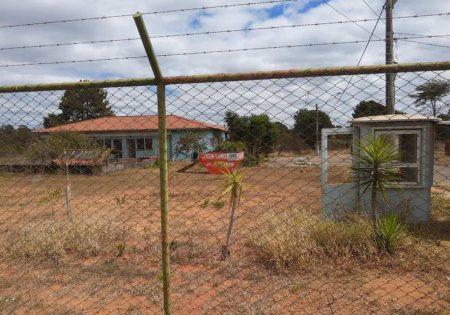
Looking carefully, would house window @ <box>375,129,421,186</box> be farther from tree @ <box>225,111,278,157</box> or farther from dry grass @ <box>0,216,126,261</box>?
dry grass @ <box>0,216,126,261</box>

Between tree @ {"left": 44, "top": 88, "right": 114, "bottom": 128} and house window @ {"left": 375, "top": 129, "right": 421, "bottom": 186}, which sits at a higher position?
tree @ {"left": 44, "top": 88, "right": 114, "bottom": 128}

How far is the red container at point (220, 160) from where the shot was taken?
217 inches

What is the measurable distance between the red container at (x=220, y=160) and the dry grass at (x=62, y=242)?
5.50ft

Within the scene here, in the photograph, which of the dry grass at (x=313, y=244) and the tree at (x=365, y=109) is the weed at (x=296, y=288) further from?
the tree at (x=365, y=109)

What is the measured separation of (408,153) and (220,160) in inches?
165

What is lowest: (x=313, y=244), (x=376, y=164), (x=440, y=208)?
(x=440, y=208)

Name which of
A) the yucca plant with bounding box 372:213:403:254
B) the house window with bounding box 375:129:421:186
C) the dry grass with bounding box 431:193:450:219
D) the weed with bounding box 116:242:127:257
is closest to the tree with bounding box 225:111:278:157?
the yucca plant with bounding box 372:213:403:254

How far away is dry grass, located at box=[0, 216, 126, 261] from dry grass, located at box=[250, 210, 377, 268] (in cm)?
208

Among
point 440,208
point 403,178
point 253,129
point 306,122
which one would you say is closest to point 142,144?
point 253,129

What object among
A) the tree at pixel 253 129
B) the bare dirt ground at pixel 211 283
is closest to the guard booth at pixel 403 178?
the bare dirt ground at pixel 211 283

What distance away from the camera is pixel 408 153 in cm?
800

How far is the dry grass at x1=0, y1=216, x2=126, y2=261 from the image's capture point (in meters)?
5.68

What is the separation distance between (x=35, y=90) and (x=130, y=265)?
129 inches

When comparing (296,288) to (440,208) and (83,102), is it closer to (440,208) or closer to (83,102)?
(83,102)
